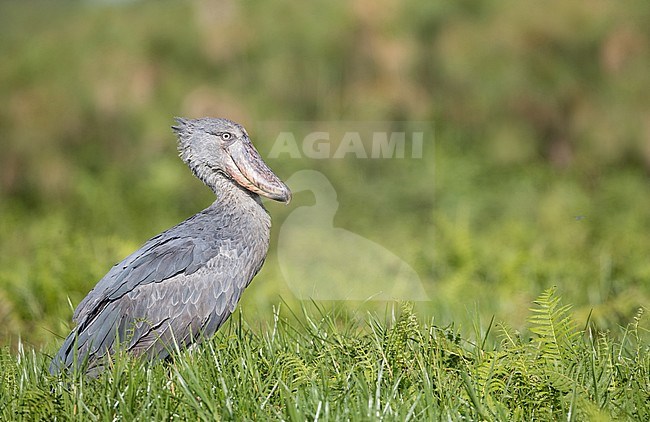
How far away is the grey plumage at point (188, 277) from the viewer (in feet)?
11.5

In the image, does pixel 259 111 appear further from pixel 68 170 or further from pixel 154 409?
pixel 154 409

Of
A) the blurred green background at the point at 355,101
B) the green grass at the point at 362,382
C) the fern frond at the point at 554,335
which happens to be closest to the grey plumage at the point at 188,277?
the green grass at the point at 362,382

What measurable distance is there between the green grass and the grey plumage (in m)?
0.15

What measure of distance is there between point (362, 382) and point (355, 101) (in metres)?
6.89

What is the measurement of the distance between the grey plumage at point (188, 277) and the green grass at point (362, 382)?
152mm

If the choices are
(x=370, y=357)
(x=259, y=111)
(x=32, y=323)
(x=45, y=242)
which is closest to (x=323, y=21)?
(x=259, y=111)

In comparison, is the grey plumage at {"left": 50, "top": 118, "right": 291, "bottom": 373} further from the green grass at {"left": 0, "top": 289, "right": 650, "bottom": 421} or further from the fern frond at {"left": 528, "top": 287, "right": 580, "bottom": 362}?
the fern frond at {"left": 528, "top": 287, "right": 580, "bottom": 362}

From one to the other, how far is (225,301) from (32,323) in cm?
207

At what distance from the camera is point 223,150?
12.9 feet

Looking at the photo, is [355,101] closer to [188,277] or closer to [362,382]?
[188,277]

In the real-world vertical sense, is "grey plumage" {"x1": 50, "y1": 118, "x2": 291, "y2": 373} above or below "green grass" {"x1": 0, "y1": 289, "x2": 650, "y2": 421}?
above

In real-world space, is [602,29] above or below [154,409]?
above

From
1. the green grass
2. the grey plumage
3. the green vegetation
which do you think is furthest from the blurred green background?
the green grass

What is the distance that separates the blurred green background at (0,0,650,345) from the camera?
8992mm
